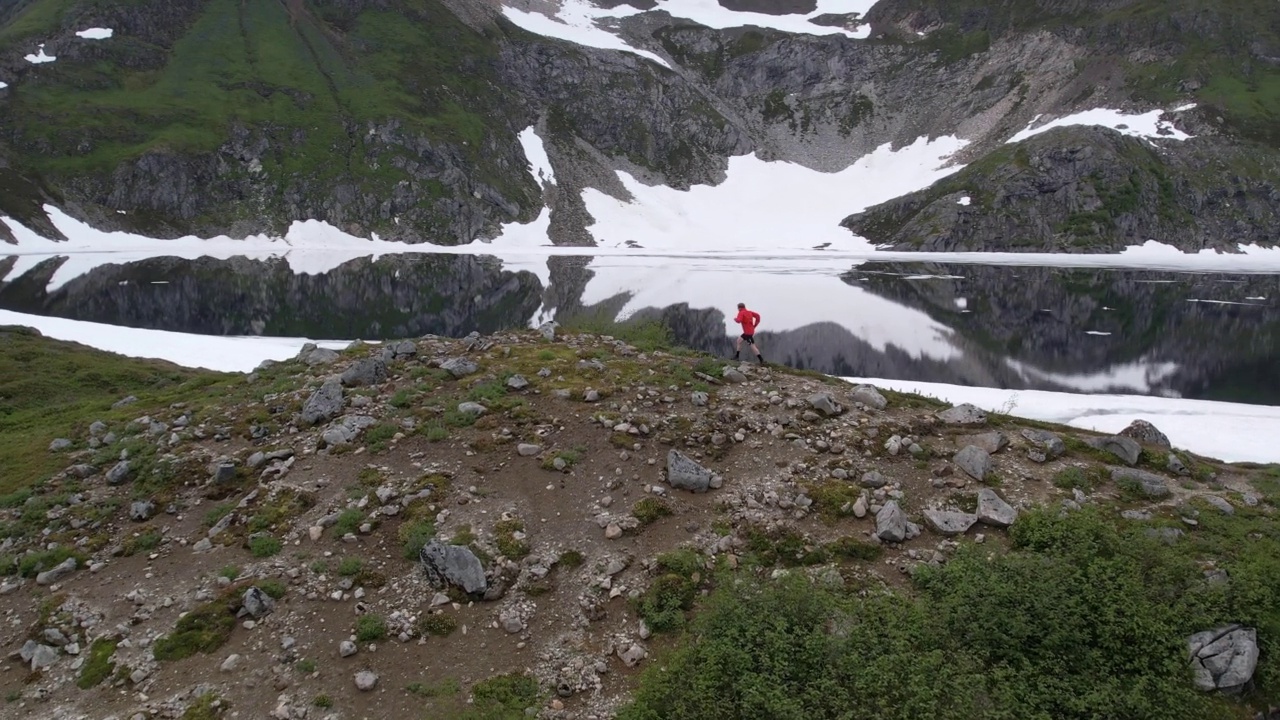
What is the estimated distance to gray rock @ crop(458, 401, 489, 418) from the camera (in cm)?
1484

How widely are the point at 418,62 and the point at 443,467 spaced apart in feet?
654

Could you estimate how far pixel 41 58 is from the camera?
155 meters

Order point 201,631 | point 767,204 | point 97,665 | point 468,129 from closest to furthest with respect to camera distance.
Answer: point 97,665
point 201,631
point 468,129
point 767,204

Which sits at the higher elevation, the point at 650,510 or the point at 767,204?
the point at 767,204

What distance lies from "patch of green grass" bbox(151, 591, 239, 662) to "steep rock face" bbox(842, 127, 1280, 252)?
156 m

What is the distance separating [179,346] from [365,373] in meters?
25.3

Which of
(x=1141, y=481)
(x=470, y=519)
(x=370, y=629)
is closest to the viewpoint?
(x=370, y=629)

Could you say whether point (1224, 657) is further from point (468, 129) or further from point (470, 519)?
point (468, 129)

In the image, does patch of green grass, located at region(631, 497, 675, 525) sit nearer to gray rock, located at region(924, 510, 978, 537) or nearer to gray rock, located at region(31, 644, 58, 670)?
gray rock, located at region(924, 510, 978, 537)

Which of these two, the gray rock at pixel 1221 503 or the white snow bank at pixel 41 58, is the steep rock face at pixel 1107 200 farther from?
the white snow bank at pixel 41 58

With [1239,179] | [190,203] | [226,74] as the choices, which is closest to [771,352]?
[190,203]

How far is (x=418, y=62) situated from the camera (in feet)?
605

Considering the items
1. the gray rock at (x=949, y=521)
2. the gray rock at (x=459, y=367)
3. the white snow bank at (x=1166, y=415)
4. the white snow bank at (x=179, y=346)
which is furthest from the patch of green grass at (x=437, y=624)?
the white snow bank at (x=179, y=346)

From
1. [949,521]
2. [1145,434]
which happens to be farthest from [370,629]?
[1145,434]
